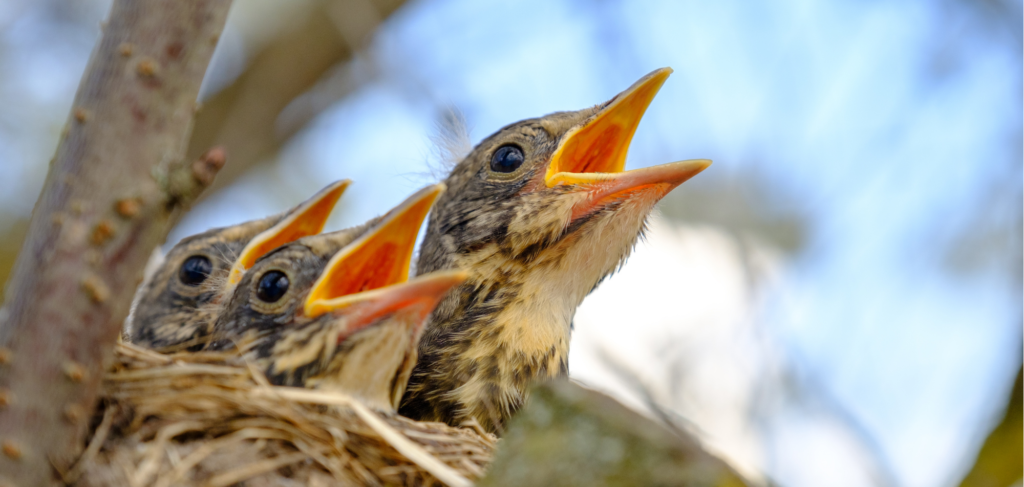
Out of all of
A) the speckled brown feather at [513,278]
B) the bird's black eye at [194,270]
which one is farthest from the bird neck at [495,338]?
the bird's black eye at [194,270]

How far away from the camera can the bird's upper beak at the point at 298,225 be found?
2.89 meters

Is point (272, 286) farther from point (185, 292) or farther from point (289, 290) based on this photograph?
point (185, 292)

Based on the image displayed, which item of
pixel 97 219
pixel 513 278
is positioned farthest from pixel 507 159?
pixel 97 219

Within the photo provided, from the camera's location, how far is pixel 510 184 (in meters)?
2.86

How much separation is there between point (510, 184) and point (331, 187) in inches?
25.1

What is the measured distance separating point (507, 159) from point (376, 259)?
722 millimetres

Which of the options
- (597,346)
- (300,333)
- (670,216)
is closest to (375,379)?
(300,333)

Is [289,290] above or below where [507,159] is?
below

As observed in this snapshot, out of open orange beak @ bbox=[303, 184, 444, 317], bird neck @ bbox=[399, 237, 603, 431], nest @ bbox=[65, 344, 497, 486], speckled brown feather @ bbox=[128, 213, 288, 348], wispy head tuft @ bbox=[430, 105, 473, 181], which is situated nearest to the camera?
nest @ bbox=[65, 344, 497, 486]

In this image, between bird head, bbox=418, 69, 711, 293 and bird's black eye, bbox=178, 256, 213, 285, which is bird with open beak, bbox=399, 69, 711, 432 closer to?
bird head, bbox=418, 69, 711, 293

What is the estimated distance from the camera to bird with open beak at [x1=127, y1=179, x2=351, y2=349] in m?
2.81

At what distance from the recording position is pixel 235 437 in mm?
1741

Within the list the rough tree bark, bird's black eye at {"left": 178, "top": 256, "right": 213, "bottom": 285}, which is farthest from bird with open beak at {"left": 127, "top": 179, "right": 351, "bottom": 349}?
the rough tree bark

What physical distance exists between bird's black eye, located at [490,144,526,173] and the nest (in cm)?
119
